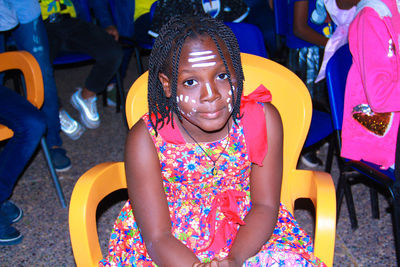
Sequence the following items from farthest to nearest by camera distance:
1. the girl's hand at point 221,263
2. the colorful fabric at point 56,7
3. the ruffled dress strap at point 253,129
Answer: the colorful fabric at point 56,7, the ruffled dress strap at point 253,129, the girl's hand at point 221,263

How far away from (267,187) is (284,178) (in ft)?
0.73

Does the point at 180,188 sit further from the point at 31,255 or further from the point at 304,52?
the point at 304,52

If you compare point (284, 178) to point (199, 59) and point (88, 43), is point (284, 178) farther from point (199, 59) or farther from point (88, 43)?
point (88, 43)

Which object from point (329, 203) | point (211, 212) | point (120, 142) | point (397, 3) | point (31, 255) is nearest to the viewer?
point (329, 203)

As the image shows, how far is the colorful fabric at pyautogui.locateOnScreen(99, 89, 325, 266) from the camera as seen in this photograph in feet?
4.52

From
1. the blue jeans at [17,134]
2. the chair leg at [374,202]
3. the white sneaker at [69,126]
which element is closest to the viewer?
the blue jeans at [17,134]

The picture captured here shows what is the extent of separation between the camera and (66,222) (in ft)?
7.79

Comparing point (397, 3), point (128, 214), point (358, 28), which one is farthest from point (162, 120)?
point (397, 3)

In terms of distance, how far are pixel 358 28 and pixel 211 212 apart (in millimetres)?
965

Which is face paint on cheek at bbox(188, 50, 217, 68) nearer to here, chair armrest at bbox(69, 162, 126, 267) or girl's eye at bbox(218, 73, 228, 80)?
girl's eye at bbox(218, 73, 228, 80)

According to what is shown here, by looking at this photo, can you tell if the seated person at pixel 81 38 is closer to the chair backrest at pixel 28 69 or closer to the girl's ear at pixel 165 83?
the chair backrest at pixel 28 69

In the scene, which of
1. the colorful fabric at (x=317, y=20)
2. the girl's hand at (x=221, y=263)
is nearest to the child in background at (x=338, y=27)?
the colorful fabric at (x=317, y=20)

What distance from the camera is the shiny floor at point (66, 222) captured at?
209 cm

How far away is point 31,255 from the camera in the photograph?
2.15 metres
